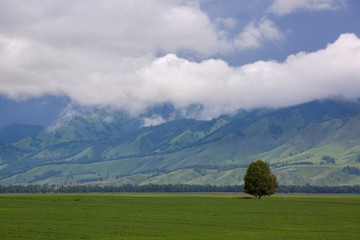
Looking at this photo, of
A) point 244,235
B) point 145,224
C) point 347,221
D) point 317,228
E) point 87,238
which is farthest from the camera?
point 347,221

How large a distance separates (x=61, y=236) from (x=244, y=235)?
29.6 metres

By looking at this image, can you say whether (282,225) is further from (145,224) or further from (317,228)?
(145,224)

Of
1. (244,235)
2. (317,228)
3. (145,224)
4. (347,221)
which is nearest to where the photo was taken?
(244,235)

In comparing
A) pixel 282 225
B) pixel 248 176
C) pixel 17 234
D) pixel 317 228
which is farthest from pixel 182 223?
pixel 248 176

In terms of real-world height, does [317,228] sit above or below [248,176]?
below

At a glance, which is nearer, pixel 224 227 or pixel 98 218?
pixel 224 227

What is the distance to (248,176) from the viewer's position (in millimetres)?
199875

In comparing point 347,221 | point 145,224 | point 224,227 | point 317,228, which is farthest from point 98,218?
point 347,221

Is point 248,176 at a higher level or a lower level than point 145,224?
higher

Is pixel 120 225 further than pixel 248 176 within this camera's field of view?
No

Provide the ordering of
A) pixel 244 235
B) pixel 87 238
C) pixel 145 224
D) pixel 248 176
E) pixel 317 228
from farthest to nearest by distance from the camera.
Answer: pixel 248 176 → pixel 145 224 → pixel 317 228 → pixel 244 235 → pixel 87 238

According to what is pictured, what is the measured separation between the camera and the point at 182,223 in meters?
96.1

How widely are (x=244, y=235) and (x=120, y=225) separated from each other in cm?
2515

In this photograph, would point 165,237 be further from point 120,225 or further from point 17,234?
point 17,234
